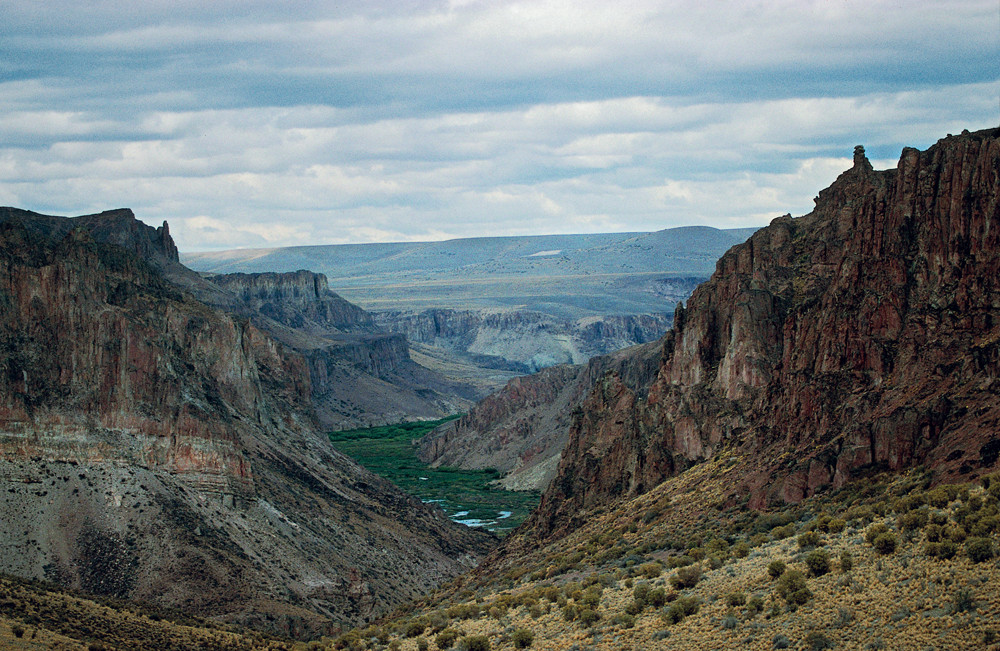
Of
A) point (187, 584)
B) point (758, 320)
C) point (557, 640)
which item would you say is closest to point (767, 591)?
point (557, 640)

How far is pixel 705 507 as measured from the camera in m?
62.8

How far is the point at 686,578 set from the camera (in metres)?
47.9

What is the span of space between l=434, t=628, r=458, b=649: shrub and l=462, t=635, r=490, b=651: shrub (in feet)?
4.05

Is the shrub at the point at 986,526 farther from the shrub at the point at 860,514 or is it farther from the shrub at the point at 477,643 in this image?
the shrub at the point at 477,643

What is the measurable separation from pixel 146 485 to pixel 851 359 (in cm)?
5554

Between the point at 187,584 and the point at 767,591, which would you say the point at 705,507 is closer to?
the point at 767,591

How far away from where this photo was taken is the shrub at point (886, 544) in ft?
137

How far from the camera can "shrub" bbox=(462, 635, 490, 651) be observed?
5009 centimetres

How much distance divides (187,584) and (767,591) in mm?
52759

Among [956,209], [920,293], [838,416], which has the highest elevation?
[956,209]

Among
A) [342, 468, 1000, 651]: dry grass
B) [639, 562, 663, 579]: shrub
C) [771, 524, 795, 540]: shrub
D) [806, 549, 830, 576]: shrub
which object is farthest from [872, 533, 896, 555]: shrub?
[639, 562, 663, 579]: shrub

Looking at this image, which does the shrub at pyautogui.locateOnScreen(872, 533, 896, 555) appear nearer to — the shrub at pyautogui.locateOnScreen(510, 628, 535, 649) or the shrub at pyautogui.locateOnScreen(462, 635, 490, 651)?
the shrub at pyautogui.locateOnScreen(510, 628, 535, 649)

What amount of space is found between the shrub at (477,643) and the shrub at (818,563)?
13259 mm

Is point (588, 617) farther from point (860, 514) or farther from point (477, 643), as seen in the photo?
point (860, 514)
